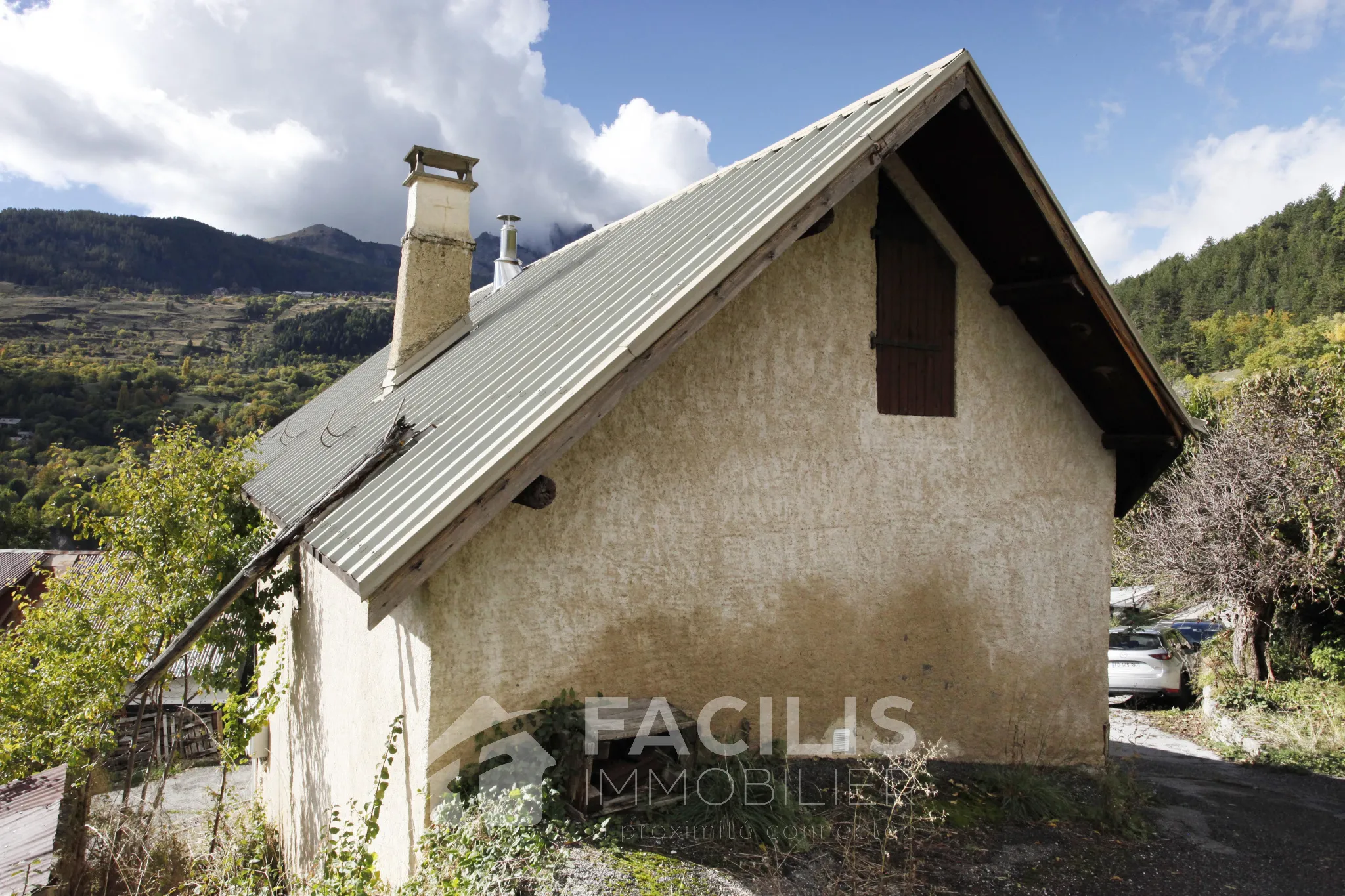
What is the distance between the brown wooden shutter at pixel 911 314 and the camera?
21.0ft

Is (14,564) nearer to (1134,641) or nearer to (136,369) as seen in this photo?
(1134,641)

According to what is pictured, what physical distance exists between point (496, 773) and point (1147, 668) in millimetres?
13223

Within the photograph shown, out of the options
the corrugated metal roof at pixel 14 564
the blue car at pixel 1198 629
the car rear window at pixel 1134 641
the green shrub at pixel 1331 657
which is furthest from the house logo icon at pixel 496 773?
the corrugated metal roof at pixel 14 564

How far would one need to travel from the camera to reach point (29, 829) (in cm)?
688

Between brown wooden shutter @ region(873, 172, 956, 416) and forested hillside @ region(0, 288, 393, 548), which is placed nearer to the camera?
brown wooden shutter @ region(873, 172, 956, 416)

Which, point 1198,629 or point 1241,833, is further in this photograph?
point 1198,629

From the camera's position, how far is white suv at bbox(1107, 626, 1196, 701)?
13.8 meters

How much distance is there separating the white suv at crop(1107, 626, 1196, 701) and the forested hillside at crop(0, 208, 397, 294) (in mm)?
111880

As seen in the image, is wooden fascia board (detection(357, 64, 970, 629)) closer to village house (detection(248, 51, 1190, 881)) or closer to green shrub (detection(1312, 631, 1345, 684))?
village house (detection(248, 51, 1190, 881))

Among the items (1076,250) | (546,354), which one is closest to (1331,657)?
(1076,250)

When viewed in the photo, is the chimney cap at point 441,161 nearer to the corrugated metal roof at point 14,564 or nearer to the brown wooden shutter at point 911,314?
the brown wooden shutter at point 911,314

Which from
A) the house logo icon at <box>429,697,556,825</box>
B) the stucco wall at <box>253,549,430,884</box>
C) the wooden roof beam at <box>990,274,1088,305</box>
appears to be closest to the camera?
the house logo icon at <box>429,697,556,825</box>

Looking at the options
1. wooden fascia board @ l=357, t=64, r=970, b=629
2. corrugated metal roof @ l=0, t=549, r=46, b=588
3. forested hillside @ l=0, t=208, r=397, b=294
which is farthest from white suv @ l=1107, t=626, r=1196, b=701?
forested hillside @ l=0, t=208, r=397, b=294

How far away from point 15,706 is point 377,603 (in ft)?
19.7
